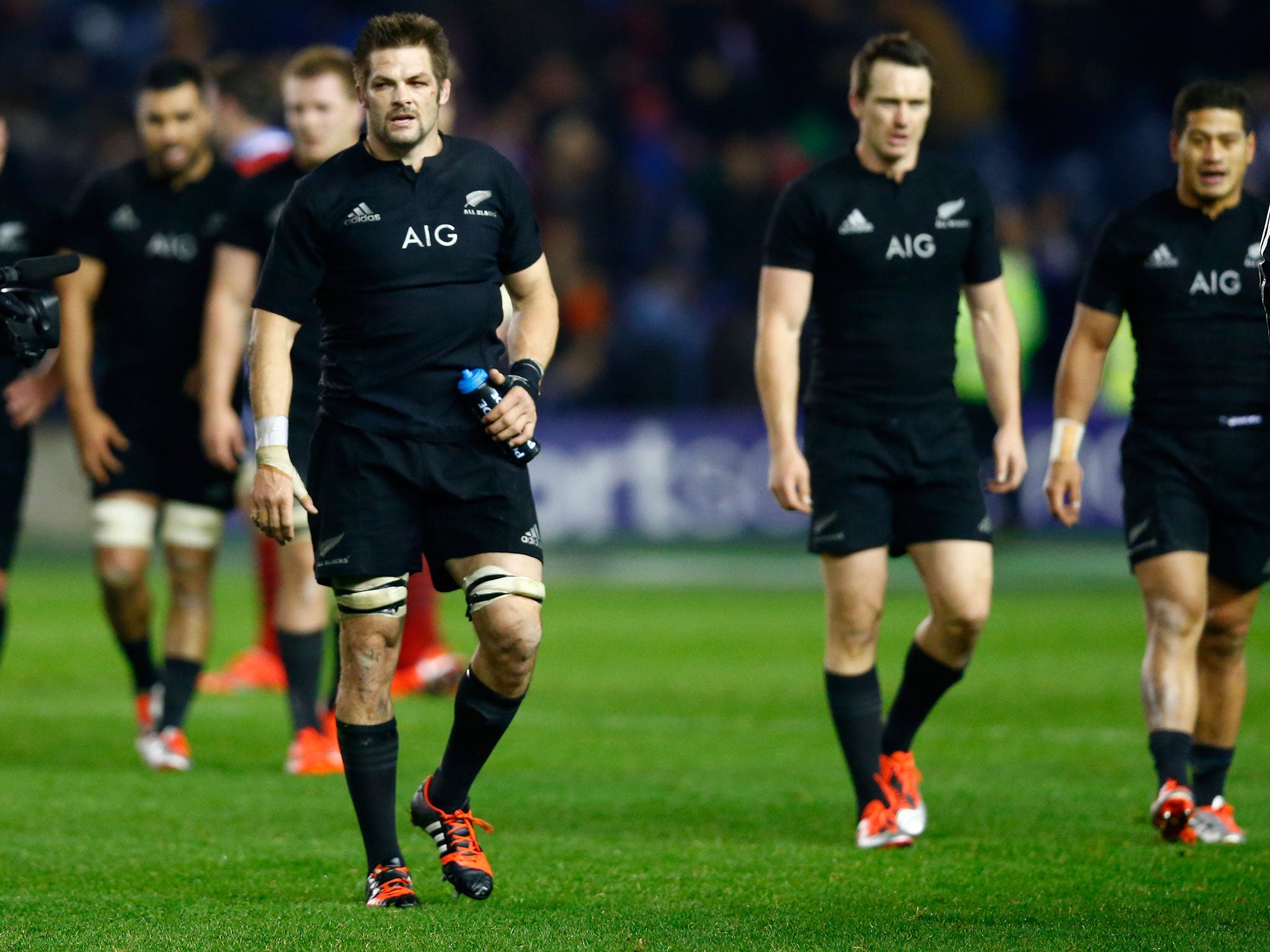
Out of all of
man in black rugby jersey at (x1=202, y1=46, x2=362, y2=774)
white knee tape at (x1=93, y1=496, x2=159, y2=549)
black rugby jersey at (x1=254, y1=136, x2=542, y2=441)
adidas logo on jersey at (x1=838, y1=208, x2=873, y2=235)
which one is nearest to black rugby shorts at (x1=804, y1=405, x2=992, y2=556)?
adidas logo on jersey at (x1=838, y1=208, x2=873, y2=235)

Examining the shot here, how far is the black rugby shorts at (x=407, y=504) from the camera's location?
5.17 metres

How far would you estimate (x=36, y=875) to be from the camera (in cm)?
551

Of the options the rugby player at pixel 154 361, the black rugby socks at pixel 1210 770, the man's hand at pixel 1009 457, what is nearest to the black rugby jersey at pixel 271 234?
the rugby player at pixel 154 361

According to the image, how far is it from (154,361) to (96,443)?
0.42 m

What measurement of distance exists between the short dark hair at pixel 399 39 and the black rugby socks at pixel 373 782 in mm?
1724

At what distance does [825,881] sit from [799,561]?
11854 mm

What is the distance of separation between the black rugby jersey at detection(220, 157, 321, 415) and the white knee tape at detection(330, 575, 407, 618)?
261cm

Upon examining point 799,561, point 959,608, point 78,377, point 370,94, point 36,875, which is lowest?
point 799,561

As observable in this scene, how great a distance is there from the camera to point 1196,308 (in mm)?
6477

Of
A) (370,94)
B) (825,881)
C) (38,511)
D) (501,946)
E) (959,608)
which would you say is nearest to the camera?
(501,946)

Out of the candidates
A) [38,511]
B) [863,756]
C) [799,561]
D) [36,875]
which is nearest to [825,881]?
[863,756]

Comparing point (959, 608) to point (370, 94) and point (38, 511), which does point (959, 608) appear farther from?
point (38, 511)

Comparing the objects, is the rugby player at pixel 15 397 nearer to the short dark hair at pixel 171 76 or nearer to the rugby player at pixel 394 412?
the short dark hair at pixel 171 76

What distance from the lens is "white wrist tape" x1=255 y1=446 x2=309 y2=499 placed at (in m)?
5.11
